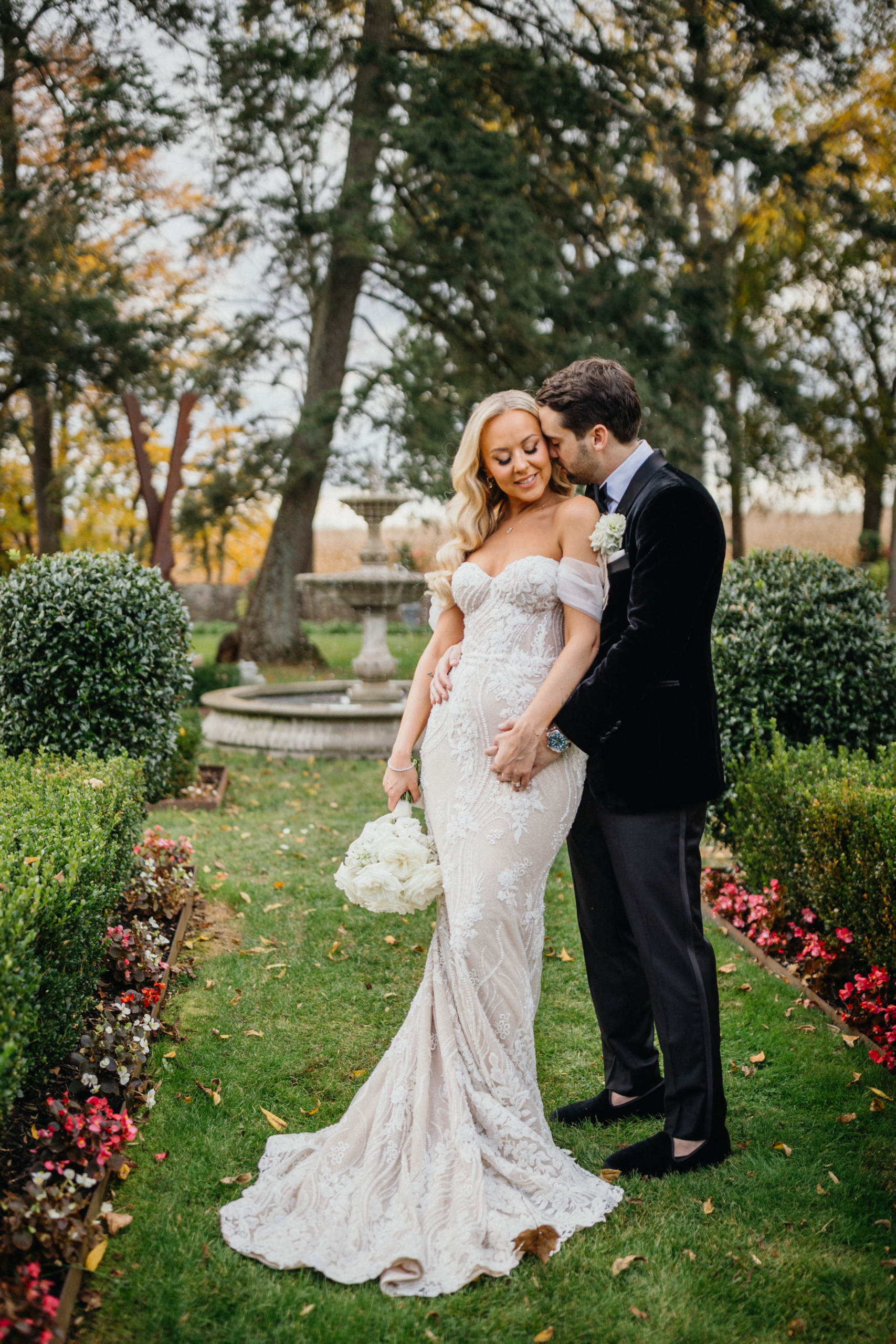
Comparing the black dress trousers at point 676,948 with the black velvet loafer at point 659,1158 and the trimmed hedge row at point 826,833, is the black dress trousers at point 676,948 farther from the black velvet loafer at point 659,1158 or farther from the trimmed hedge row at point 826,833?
the trimmed hedge row at point 826,833

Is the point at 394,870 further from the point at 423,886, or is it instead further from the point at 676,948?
the point at 676,948

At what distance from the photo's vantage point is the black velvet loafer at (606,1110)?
10.5 feet

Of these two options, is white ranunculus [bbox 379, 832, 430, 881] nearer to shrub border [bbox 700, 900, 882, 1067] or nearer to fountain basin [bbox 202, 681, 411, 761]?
shrub border [bbox 700, 900, 882, 1067]

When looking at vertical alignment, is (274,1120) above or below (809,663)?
below

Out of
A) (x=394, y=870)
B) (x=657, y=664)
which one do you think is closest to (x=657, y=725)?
(x=657, y=664)

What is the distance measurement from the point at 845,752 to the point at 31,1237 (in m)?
3.90

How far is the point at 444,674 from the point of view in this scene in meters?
3.05

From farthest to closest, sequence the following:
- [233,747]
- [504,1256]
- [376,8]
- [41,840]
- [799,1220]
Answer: [376,8]
[233,747]
[41,840]
[799,1220]
[504,1256]

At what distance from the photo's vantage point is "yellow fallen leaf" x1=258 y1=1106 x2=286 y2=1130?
3.14 meters

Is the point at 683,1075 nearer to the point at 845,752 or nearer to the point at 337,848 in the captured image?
the point at 845,752

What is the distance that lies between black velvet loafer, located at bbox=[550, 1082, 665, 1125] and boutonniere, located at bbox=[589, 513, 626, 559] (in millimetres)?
1869

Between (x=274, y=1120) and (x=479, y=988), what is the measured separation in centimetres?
96

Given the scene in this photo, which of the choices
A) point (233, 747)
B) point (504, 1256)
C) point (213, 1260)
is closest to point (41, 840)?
point (213, 1260)

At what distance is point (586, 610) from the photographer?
9.23 feet
